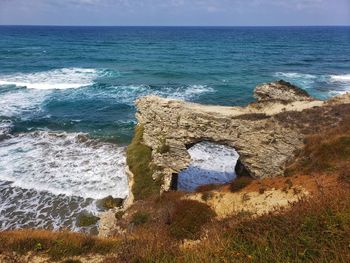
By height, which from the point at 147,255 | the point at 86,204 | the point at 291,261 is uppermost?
the point at 291,261

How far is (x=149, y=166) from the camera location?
27.5 meters

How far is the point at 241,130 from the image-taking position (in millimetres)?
26000

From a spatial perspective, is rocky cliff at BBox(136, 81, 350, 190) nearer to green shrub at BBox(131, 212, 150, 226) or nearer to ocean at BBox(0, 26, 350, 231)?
green shrub at BBox(131, 212, 150, 226)

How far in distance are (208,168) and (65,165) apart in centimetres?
1374

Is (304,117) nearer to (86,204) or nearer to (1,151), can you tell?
(86,204)

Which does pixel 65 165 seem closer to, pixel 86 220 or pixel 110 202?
pixel 110 202

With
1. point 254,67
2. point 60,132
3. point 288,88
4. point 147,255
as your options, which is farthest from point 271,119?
point 254,67

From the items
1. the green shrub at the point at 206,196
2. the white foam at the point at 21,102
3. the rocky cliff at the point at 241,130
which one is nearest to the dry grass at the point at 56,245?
the green shrub at the point at 206,196

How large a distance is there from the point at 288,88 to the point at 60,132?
2734 centimetres

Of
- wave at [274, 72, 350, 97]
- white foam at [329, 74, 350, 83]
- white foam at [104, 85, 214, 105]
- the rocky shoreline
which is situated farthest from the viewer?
white foam at [329, 74, 350, 83]

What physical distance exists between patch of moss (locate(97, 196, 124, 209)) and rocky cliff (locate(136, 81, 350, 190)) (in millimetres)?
4010

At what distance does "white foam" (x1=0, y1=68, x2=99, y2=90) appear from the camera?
67.7 metres

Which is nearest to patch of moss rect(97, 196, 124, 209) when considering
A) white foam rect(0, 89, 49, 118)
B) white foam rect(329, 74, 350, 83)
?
white foam rect(0, 89, 49, 118)

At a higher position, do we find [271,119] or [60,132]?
[271,119]
